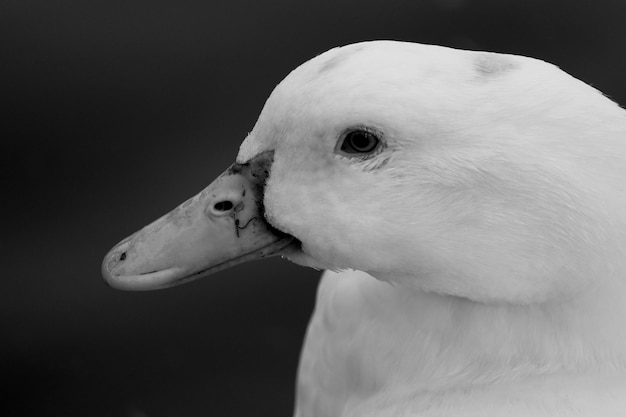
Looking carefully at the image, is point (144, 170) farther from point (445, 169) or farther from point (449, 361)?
point (445, 169)

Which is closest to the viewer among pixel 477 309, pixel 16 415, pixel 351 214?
pixel 351 214

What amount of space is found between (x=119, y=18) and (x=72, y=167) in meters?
0.44

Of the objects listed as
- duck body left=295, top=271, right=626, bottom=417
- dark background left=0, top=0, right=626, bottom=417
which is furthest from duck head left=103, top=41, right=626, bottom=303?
dark background left=0, top=0, right=626, bottom=417

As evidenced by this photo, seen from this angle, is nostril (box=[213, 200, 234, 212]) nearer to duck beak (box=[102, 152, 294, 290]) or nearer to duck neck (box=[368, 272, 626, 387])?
duck beak (box=[102, 152, 294, 290])

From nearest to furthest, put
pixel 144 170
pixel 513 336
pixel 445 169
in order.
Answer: pixel 445 169 < pixel 513 336 < pixel 144 170

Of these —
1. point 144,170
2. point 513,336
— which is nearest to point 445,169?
point 513,336

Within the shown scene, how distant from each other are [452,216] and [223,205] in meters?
0.37

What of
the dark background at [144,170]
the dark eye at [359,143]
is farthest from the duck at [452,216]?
the dark background at [144,170]

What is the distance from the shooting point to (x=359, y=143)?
1.42 metres

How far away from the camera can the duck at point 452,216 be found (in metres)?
1.37

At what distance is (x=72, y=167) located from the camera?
2.82 meters

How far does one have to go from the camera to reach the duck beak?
157 centimetres

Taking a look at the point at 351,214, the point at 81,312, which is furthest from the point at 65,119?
the point at 351,214

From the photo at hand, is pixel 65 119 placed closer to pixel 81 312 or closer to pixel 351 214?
pixel 81 312
